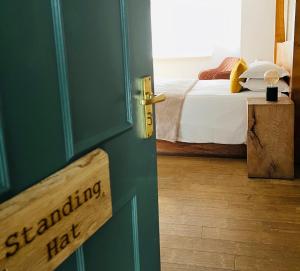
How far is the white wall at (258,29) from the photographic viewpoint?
5.45 metres

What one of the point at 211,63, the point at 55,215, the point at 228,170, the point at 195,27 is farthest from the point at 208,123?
the point at 195,27

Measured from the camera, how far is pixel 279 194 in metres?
2.61

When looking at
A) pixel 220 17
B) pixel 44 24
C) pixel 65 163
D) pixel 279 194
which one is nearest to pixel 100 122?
pixel 65 163

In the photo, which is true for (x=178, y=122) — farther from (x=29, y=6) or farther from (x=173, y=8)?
(x=173, y=8)

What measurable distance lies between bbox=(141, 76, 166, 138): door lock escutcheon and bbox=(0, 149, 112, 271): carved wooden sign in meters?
0.30

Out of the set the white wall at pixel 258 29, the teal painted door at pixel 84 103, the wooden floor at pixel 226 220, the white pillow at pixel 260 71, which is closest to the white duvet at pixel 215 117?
the white pillow at pixel 260 71

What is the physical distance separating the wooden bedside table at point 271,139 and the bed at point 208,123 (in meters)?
0.36

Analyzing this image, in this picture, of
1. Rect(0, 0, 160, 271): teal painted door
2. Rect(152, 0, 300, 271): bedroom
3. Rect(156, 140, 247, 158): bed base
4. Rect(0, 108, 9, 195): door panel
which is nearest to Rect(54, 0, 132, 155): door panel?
Rect(0, 0, 160, 271): teal painted door

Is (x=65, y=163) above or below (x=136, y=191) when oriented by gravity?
above

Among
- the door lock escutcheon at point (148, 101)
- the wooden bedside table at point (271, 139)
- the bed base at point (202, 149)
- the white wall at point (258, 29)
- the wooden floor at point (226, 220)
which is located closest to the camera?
→ the door lock escutcheon at point (148, 101)

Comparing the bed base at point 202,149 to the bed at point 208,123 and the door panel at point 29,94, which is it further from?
the door panel at point 29,94

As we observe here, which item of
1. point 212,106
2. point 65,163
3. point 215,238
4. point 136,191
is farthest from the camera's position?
point 212,106

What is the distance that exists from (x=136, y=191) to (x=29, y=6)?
622 mm

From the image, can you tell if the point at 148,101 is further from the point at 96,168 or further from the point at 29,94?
the point at 29,94
